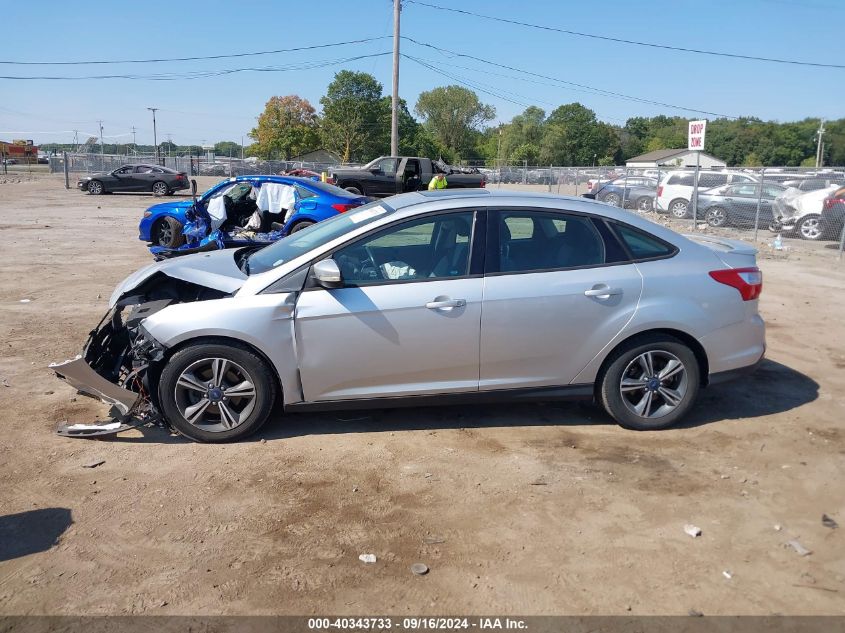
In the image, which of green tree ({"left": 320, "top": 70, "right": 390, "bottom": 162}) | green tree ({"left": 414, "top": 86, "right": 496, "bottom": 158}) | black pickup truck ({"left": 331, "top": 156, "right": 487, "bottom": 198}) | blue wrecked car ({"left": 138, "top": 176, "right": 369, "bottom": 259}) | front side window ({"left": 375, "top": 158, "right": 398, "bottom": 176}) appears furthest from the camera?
green tree ({"left": 414, "top": 86, "right": 496, "bottom": 158})

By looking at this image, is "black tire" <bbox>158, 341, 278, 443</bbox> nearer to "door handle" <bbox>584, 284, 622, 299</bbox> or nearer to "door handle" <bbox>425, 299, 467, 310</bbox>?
Answer: "door handle" <bbox>425, 299, 467, 310</bbox>

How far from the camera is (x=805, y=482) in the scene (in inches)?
165

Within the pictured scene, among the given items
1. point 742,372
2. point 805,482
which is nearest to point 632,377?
point 742,372

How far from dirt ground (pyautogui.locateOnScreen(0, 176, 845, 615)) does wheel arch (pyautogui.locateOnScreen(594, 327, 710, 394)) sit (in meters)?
0.41

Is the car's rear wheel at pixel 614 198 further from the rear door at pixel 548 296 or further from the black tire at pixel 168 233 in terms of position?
the rear door at pixel 548 296

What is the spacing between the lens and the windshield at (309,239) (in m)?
4.74

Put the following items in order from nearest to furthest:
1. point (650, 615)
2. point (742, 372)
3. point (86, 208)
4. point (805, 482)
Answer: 1. point (650, 615)
2. point (805, 482)
3. point (742, 372)
4. point (86, 208)

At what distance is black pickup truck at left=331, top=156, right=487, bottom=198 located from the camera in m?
24.9

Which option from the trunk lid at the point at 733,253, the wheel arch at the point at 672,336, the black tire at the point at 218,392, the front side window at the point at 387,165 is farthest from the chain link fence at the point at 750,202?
the black tire at the point at 218,392

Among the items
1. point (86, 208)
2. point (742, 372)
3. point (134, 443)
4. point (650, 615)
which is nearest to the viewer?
point (650, 615)

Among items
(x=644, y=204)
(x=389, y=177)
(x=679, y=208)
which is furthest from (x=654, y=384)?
(x=389, y=177)

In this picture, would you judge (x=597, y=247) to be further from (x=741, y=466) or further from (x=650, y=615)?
(x=650, y=615)

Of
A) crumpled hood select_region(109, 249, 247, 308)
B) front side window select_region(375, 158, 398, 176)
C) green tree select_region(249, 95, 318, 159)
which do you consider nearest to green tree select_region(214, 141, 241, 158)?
green tree select_region(249, 95, 318, 159)

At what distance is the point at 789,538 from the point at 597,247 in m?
2.21
